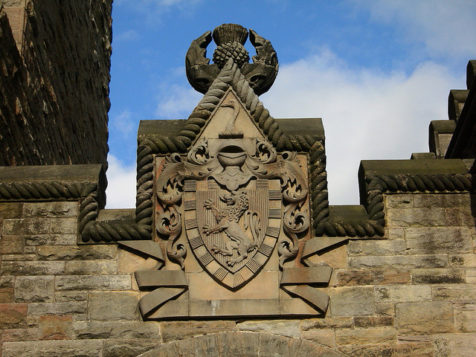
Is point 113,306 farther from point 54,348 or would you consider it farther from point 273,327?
point 273,327

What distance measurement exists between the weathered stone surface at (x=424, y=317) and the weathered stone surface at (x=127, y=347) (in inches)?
86.2

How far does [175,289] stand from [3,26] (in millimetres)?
3441

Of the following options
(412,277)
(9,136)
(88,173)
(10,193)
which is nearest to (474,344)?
(412,277)

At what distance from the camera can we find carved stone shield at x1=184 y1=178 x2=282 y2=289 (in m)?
8.63

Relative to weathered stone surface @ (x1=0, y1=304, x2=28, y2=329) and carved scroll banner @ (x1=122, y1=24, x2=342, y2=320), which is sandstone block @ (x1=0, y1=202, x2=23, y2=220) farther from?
carved scroll banner @ (x1=122, y1=24, x2=342, y2=320)

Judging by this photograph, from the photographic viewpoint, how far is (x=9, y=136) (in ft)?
34.1

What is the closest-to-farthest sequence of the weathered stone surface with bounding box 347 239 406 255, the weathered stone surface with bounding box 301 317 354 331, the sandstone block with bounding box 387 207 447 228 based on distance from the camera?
the weathered stone surface with bounding box 301 317 354 331
the weathered stone surface with bounding box 347 239 406 255
the sandstone block with bounding box 387 207 447 228

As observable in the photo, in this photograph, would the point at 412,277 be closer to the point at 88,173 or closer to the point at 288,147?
the point at 288,147

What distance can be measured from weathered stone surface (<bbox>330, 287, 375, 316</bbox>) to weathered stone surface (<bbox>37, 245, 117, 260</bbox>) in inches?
80.3

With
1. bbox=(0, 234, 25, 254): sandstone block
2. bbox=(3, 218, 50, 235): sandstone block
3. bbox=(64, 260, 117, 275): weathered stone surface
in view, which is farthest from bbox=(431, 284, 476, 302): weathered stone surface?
bbox=(0, 234, 25, 254): sandstone block

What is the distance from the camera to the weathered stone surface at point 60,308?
8.59 m

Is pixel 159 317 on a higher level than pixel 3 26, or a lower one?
lower

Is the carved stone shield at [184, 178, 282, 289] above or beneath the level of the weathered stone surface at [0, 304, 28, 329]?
above

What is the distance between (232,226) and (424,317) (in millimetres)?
1883
